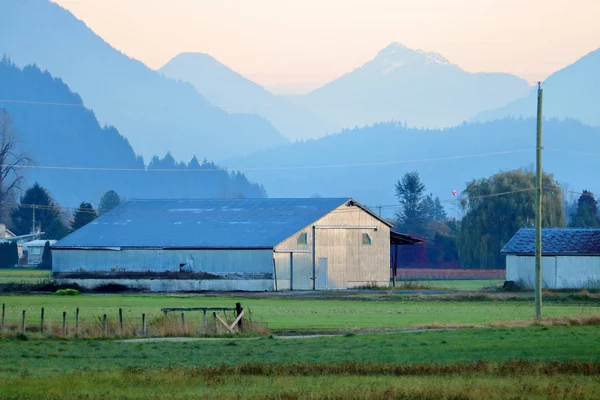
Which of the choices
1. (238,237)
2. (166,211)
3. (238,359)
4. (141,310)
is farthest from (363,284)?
(238,359)

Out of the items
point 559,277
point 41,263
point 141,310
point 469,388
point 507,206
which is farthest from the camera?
point 41,263

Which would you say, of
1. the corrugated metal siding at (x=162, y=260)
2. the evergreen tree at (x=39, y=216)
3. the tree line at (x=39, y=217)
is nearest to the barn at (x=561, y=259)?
the corrugated metal siding at (x=162, y=260)

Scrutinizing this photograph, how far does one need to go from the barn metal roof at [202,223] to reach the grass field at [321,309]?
1124 cm

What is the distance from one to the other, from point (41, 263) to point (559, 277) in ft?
233

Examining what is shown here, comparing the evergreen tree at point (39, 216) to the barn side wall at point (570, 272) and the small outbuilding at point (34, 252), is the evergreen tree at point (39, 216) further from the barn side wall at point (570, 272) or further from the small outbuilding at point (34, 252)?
the barn side wall at point (570, 272)

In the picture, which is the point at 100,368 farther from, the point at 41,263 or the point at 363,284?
the point at 41,263

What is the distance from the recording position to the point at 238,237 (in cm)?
8075

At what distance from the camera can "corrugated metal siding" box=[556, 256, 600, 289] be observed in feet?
254

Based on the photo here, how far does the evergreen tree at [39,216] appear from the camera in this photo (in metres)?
153

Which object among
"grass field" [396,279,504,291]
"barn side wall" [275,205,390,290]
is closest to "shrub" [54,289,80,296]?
"barn side wall" [275,205,390,290]

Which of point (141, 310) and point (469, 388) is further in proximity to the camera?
point (141, 310)

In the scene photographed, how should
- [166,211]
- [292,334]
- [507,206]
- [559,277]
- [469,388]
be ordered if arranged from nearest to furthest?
[469,388]
[292,334]
[559,277]
[166,211]
[507,206]

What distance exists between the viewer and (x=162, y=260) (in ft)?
266

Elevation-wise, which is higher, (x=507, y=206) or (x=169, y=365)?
(x=507, y=206)
